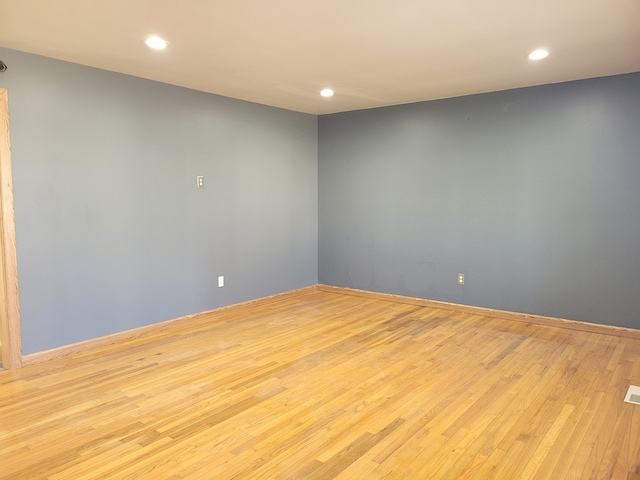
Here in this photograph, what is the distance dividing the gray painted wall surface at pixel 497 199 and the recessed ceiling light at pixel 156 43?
2989 millimetres

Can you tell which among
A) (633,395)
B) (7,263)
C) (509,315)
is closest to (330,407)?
(633,395)

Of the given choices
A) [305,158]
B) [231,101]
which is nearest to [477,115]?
[305,158]

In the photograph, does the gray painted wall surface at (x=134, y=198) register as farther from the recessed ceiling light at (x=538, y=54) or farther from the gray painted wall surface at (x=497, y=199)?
the recessed ceiling light at (x=538, y=54)

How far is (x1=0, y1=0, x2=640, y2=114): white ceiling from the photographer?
100 inches

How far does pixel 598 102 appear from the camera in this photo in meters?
4.17

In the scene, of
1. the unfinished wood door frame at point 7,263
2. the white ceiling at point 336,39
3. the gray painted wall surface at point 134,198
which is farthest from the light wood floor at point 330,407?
the white ceiling at point 336,39

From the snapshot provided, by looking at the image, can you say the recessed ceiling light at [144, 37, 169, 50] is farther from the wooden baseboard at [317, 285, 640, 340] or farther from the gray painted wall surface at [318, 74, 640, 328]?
the wooden baseboard at [317, 285, 640, 340]

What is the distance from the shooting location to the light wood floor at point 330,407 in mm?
2168

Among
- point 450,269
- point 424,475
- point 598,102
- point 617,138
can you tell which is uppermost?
point 598,102

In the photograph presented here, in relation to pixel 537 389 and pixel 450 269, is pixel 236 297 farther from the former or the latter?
pixel 537 389

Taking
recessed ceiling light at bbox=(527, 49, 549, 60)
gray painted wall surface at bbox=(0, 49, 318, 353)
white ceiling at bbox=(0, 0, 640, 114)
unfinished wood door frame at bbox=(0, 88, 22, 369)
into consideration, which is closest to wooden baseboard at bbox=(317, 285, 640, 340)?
gray painted wall surface at bbox=(0, 49, 318, 353)

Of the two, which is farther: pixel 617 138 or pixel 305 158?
pixel 305 158

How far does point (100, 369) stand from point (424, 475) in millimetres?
2481

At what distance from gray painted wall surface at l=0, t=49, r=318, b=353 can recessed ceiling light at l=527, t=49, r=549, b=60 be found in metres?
2.95
